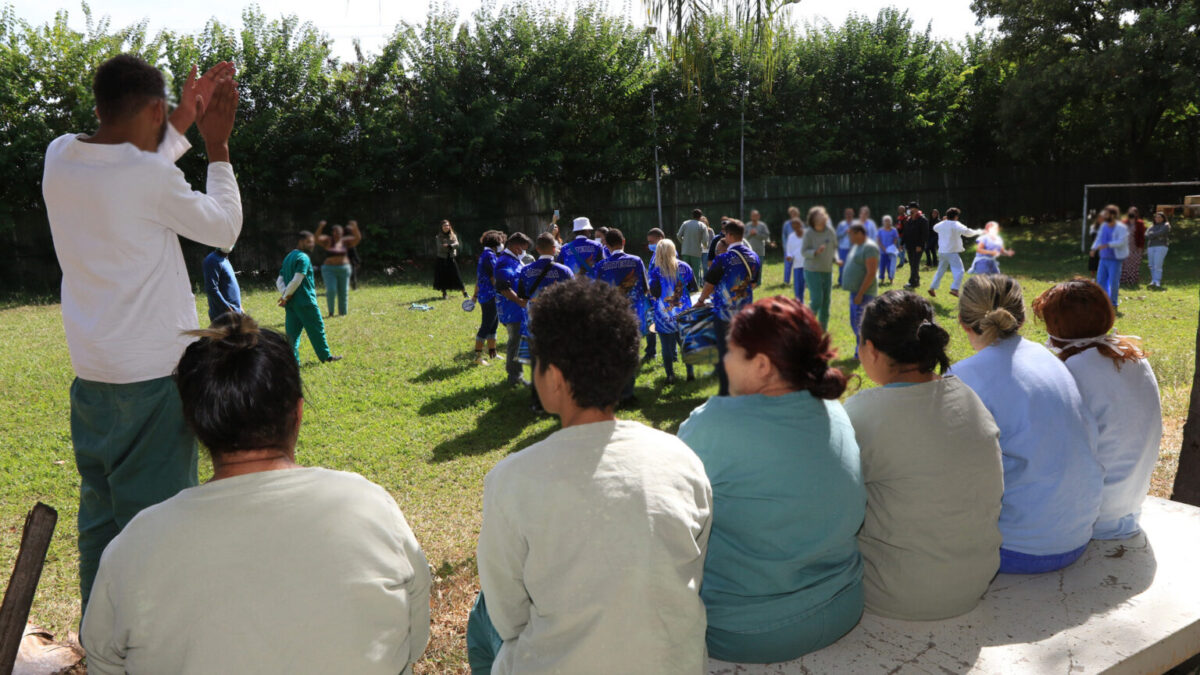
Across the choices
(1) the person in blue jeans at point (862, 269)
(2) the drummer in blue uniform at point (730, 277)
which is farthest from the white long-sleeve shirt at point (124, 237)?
(1) the person in blue jeans at point (862, 269)

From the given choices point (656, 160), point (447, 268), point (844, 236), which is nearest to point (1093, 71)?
point (656, 160)

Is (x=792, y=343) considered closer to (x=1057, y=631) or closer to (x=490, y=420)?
(x=1057, y=631)

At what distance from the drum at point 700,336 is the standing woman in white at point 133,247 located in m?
3.55

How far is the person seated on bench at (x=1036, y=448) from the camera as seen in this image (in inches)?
112

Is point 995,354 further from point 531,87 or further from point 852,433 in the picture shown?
Answer: point 531,87

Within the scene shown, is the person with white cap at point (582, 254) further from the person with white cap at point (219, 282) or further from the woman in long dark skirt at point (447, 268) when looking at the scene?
the woman in long dark skirt at point (447, 268)

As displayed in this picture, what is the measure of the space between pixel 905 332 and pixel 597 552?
1352 millimetres

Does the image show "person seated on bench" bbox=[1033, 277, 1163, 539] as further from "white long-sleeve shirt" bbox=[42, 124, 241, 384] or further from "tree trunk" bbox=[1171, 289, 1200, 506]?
"white long-sleeve shirt" bbox=[42, 124, 241, 384]

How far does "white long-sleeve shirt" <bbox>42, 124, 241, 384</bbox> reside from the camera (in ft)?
8.49

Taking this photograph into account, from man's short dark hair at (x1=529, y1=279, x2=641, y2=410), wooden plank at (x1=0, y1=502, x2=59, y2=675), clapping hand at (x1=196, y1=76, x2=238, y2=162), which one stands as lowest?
wooden plank at (x1=0, y1=502, x2=59, y2=675)

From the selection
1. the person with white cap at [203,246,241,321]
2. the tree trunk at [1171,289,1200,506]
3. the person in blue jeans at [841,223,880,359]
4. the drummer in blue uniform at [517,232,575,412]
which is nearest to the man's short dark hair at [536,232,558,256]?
the drummer in blue uniform at [517,232,575,412]

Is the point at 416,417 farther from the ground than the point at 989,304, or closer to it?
closer to it

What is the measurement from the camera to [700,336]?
6496 millimetres

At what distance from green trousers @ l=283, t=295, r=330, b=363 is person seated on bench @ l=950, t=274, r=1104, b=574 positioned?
8.33 meters
